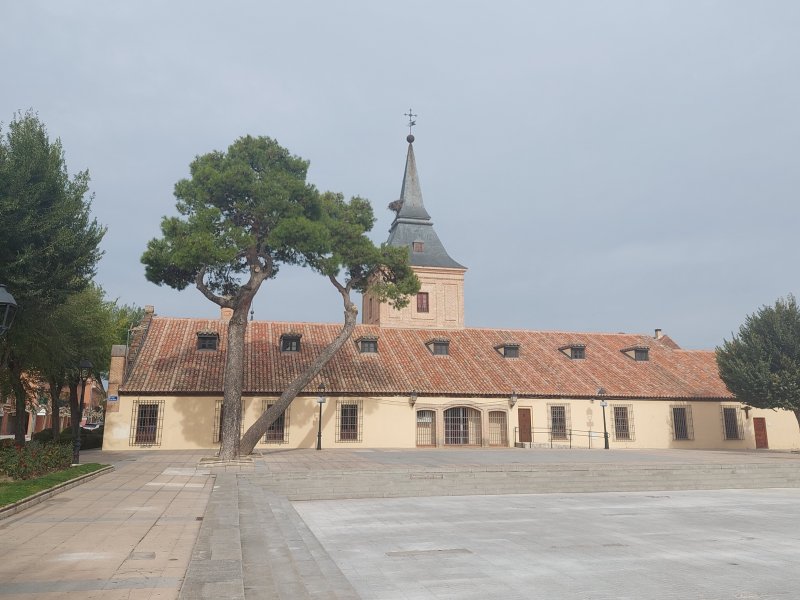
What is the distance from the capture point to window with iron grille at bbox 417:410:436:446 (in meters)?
31.5

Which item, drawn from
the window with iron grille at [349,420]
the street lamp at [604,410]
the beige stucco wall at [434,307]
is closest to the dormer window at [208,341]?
the window with iron grille at [349,420]

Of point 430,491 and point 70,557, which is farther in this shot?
point 430,491

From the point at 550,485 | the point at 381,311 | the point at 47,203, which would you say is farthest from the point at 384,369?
the point at 47,203

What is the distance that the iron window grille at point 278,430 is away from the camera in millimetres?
29547

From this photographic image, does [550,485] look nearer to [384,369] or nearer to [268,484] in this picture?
[268,484]

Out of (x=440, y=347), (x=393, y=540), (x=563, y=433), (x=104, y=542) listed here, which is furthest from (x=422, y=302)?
(x=104, y=542)

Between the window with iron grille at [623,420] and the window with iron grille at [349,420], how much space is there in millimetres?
14373

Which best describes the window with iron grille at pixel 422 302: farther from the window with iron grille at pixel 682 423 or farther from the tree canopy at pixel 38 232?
the tree canopy at pixel 38 232

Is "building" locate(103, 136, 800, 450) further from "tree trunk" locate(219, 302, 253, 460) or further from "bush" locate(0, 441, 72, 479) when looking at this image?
"bush" locate(0, 441, 72, 479)

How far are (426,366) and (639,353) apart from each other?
47.6 feet

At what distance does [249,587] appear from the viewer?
239 inches

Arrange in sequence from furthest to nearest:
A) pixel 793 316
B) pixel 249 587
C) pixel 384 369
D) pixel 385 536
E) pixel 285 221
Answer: pixel 384 369 → pixel 793 316 → pixel 285 221 → pixel 385 536 → pixel 249 587

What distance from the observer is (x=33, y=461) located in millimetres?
15234

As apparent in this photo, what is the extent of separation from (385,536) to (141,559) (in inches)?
163
